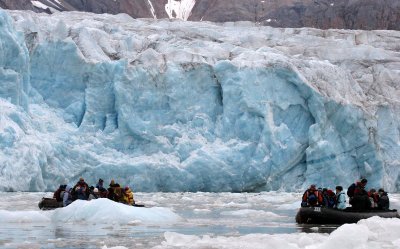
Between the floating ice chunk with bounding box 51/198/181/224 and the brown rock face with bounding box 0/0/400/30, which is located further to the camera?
the brown rock face with bounding box 0/0/400/30

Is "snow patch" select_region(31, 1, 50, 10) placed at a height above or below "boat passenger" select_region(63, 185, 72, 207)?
above

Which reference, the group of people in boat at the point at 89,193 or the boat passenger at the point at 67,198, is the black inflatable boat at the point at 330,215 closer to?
the group of people in boat at the point at 89,193

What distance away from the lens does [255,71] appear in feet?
101

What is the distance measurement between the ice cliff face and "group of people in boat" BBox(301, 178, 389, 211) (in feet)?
45.4

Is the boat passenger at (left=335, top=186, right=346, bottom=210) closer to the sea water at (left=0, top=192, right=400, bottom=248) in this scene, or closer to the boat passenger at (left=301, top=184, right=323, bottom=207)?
the boat passenger at (left=301, top=184, right=323, bottom=207)

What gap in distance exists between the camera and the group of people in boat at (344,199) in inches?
574

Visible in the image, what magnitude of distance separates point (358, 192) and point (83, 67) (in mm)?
17935

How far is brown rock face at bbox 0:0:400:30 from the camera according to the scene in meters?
74.2

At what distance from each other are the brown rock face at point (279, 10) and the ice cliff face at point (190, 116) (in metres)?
42.6

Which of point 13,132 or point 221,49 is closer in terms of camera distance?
point 13,132

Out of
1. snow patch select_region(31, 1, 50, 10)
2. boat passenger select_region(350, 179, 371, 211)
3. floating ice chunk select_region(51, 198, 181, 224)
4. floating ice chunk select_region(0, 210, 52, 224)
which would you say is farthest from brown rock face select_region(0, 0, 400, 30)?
floating ice chunk select_region(0, 210, 52, 224)

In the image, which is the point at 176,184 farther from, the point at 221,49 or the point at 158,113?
the point at 221,49

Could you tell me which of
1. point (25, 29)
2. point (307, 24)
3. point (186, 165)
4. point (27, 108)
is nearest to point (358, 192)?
point (186, 165)

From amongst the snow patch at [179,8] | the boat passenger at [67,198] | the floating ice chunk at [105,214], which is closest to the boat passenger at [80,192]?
the boat passenger at [67,198]
